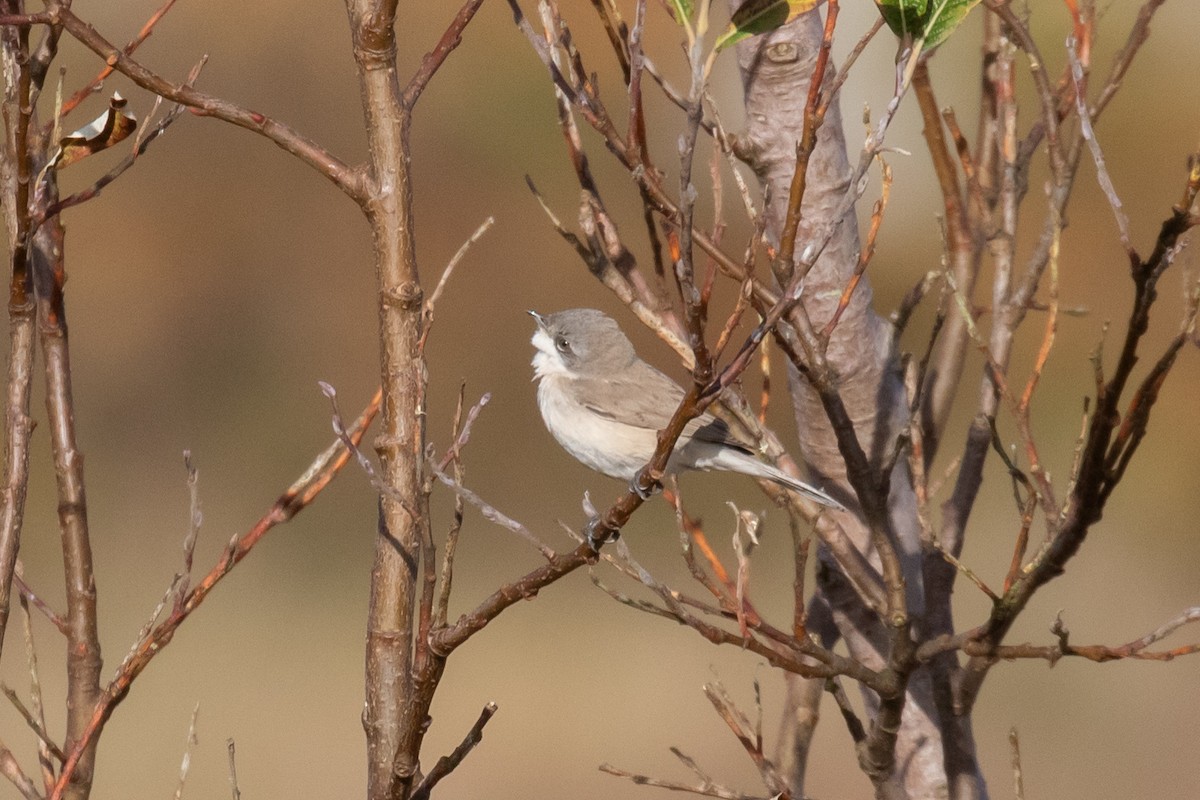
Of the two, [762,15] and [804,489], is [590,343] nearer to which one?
[804,489]

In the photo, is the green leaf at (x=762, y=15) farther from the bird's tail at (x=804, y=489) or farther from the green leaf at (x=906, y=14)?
the bird's tail at (x=804, y=489)

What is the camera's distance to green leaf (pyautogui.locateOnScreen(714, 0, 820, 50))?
1.90m

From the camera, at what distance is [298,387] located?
10.8 m

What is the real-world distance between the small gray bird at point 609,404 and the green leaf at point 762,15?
2.05 metres

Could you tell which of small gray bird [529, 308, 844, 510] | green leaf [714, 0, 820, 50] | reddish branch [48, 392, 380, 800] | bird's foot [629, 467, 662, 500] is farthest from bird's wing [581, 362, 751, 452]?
green leaf [714, 0, 820, 50]

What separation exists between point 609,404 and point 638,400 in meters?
0.12

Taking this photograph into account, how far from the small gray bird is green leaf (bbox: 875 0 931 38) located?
6.91 ft

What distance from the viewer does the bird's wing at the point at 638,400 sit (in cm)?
437

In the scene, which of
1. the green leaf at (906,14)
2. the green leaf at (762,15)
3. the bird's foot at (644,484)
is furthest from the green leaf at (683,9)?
the bird's foot at (644,484)

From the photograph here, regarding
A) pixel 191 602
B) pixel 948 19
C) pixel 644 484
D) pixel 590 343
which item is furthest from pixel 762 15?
pixel 590 343

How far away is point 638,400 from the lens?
449 cm

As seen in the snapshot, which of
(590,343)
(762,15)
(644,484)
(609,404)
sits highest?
(590,343)

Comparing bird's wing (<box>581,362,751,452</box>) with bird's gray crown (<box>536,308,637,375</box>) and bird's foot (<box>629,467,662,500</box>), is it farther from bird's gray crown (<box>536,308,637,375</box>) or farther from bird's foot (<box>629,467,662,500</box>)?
bird's foot (<box>629,467,662,500</box>)

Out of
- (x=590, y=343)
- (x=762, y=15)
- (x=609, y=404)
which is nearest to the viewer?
(x=762, y=15)
